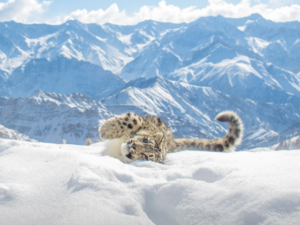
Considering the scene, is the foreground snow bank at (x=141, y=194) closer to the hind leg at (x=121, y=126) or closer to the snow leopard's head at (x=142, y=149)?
the snow leopard's head at (x=142, y=149)

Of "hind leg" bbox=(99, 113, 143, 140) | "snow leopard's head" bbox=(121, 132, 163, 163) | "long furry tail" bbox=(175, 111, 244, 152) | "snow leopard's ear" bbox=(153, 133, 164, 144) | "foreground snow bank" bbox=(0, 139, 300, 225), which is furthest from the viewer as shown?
"long furry tail" bbox=(175, 111, 244, 152)

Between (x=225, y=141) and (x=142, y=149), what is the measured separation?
7.43ft

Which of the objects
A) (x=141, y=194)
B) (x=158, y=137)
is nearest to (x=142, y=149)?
(x=158, y=137)

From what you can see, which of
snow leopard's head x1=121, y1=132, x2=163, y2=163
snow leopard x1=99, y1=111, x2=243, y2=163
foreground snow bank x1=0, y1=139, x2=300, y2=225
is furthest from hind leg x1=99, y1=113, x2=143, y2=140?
foreground snow bank x1=0, y1=139, x2=300, y2=225

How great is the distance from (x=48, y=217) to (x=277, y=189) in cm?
158

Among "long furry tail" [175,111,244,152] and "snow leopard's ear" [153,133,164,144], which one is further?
"long furry tail" [175,111,244,152]

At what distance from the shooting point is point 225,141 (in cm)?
519

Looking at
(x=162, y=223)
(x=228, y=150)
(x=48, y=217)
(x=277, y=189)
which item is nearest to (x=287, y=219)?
(x=277, y=189)

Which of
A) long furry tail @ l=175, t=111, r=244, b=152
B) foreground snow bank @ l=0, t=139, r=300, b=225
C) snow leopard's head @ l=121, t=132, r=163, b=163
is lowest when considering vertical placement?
long furry tail @ l=175, t=111, r=244, b=152

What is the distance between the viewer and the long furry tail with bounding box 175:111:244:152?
16.1 ft

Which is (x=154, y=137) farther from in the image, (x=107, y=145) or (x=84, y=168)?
(x=84, y=168)

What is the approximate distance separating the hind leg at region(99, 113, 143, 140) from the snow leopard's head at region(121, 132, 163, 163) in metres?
0.70

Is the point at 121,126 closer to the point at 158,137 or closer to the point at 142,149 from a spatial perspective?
the point at 158,137

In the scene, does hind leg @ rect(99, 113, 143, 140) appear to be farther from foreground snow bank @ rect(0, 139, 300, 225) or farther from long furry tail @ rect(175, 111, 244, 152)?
foreground snow bank @ rect(0, 139, 300, 225)
